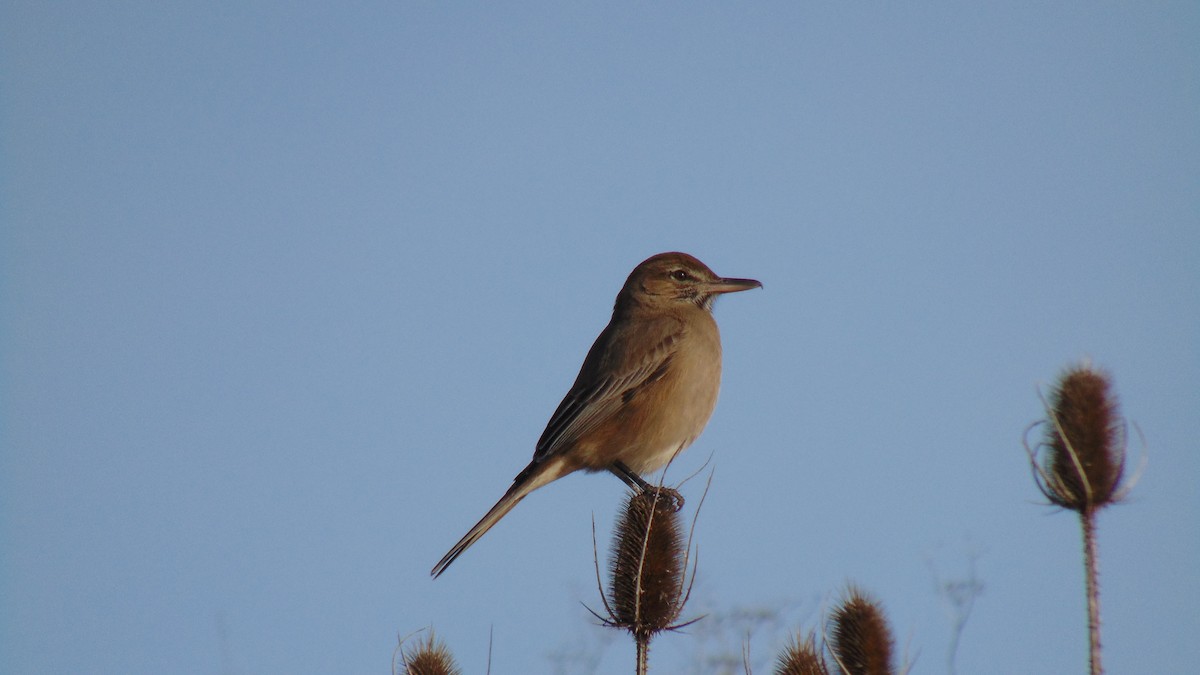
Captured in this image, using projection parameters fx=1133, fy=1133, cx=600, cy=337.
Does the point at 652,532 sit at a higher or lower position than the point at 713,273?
lower

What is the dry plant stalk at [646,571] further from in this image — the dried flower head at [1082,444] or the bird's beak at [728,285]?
the bird's beak at [728,285]

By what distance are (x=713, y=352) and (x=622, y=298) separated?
129 cm

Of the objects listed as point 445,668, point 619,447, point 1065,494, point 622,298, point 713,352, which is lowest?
point 445,668

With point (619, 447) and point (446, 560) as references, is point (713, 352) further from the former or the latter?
point (446, 560)

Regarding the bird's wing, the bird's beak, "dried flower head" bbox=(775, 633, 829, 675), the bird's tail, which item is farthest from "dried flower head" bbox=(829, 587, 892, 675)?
the bird's beak

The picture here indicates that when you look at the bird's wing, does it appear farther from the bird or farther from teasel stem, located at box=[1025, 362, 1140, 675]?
teasel stem, located at box=[1025, 362, 1140, 675]

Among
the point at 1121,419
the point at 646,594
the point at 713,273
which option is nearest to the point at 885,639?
the point at 646,594

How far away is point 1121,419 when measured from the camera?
16.6 feet

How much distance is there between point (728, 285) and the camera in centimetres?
990

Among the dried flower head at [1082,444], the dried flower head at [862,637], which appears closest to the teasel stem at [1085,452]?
the dried flower head at [1082,444]

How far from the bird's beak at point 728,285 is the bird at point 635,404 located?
0.35 m

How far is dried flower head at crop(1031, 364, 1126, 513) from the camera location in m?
4.54

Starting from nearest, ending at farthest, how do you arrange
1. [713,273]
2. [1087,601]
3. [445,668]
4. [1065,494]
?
1. [1087,601]
2. [1065,494]
3. [445,668]
4. [713,273]

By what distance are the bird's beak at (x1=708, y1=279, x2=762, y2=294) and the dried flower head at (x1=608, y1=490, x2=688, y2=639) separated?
160 inches
